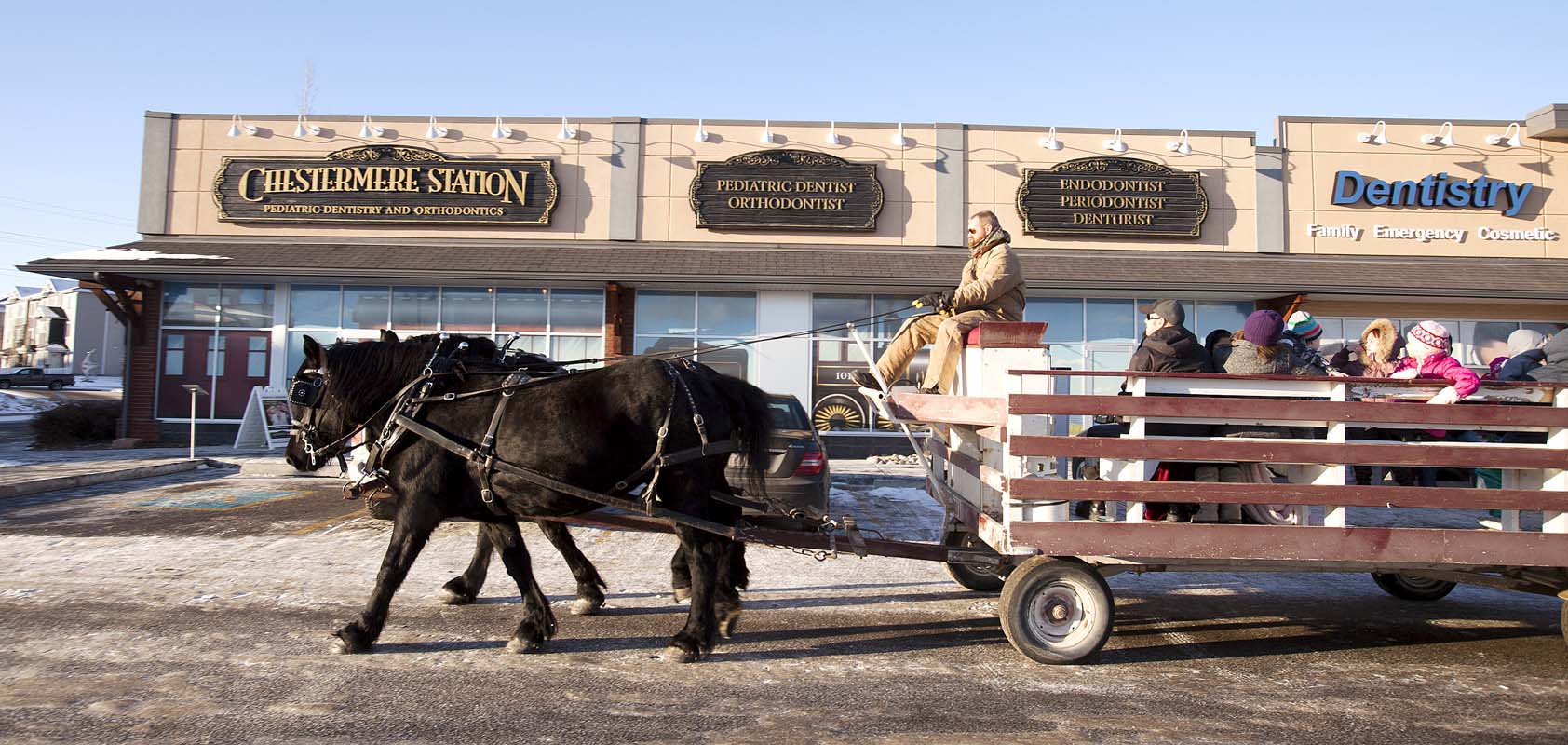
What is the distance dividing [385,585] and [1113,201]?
15.2 meters

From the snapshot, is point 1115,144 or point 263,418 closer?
point 263,418

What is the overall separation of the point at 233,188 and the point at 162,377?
12.4 ft

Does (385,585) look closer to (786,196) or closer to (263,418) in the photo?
(263,418)

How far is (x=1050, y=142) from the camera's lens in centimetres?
1675

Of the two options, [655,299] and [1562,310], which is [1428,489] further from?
[1562,310]

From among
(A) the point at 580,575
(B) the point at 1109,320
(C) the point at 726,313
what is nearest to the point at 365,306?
(C) the point at 726,313

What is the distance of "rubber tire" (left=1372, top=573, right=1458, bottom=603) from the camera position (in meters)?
6.05

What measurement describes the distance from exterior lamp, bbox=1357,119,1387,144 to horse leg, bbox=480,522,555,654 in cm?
1779

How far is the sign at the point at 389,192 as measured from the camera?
16359 millimetres

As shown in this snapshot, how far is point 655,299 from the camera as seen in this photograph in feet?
53.1

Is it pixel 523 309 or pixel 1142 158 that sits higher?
pixel 1142 158

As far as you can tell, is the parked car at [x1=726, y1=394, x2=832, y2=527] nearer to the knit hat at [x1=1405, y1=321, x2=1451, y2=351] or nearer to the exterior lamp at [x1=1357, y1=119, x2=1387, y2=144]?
the knit hat at [x1=1405, y1=321, x2=1451, y2=351]

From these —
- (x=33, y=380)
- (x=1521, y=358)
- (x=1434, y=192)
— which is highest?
(x=1434, y=192)

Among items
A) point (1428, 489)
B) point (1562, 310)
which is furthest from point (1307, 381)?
point (1562, 310)
